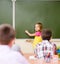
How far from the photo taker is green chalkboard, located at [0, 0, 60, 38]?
5500 mm

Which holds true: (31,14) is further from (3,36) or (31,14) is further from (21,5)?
(3,36)

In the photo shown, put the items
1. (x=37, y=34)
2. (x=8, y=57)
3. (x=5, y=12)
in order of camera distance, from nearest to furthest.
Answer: (x=8, y=57) < (x=37, y=34) < (x=5, y=12)

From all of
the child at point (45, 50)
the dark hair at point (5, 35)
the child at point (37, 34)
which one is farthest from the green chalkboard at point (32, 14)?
the dark hair at point (5, 35)

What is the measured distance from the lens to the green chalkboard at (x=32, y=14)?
5.50 meters

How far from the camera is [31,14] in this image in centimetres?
555

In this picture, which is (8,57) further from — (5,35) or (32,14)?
(32,14)

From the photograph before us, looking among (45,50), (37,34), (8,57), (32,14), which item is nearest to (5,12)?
(32,14)

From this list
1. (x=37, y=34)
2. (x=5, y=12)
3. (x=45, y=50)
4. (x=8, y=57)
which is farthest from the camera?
(x=5, y=12)

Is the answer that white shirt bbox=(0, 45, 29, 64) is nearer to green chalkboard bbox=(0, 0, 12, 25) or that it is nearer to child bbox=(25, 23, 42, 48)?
child bbox=(25, 23, 42, 48)

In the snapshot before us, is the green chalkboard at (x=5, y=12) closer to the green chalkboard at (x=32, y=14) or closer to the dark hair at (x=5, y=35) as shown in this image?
the green chalkboard at (x=32, y=14)

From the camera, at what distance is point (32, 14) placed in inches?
218

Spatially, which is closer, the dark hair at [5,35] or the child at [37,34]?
the dark hair at [5,35]

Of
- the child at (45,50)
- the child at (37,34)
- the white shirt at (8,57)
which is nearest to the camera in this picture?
the white shirt at (8,57)

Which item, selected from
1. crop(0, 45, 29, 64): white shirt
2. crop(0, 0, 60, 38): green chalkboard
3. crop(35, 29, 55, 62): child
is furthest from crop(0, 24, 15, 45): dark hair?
crop(0, 0, 60, 38): green chalkboard
